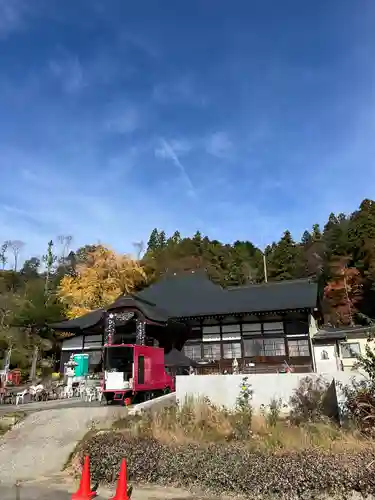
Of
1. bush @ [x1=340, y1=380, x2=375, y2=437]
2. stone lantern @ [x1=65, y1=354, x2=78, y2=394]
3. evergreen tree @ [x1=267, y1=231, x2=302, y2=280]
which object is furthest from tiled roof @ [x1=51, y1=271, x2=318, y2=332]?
evergreen tree @ [x1=267, y1=231, x2=302, y2=280]

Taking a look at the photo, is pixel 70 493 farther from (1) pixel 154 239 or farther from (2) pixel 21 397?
(1) pixel 154 239

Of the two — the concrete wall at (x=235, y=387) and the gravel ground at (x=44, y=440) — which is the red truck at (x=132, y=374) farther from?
the concrete wall at (x=235, y=387)

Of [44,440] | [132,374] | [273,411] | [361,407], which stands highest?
[132,374]

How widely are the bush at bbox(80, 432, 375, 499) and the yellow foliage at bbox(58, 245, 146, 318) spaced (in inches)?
1024

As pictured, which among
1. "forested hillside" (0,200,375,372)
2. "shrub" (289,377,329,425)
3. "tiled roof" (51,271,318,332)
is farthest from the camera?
"forested hillside" (0,200,375,372)

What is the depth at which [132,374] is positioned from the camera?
53.7 feet

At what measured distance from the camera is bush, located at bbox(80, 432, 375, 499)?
6.02 meters

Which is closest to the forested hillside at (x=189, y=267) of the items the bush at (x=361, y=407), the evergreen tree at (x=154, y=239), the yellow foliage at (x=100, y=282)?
the yellow foliage at (x=100, y=282)

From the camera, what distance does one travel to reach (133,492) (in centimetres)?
680

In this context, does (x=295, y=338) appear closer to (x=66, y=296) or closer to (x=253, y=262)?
(x=66, y=296)

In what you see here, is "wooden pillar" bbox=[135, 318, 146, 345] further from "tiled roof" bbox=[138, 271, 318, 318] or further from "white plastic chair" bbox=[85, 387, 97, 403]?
"tiled roof" bbox=[138, 271, 318, 318]

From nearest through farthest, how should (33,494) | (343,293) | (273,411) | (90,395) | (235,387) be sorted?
(33,494)
(273,411)
(235,387)
(90,395)
(343,293)

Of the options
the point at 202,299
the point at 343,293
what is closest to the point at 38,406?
the point at 202,299

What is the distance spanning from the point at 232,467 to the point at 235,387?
234 inches
